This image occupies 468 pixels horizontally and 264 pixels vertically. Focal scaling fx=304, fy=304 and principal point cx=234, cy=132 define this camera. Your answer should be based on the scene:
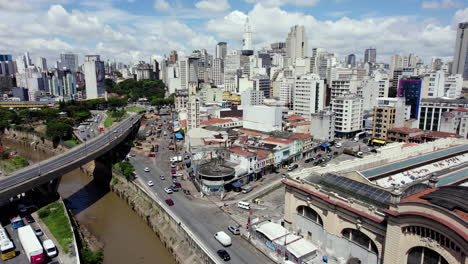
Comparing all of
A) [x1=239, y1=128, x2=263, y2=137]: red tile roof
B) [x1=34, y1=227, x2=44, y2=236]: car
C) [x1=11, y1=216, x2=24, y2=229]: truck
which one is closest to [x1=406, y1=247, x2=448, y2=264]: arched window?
[x1=34, y1=227, x2=44, y2=236]: car

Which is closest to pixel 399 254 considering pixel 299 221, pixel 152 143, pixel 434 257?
pixel 434 257

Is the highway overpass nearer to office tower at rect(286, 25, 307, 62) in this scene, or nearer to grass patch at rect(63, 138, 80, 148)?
grass patch at rect(63, 138, 80, 148)

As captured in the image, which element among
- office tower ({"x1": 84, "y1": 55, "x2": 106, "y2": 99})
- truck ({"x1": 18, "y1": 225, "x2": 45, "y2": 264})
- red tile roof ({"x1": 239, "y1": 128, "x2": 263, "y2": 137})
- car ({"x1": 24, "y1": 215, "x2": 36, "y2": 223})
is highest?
office tower ({"x1": 84, "y1": 55, "x2": 106, "y2": 99})

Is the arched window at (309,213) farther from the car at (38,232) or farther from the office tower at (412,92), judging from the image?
the office tower at (412,92)

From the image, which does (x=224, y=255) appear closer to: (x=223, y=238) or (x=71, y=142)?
(x=223, y=238)

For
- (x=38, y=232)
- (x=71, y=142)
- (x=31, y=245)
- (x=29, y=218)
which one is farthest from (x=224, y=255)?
Result: (x=71, y=142)

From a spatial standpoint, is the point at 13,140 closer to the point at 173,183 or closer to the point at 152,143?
the point at 152,143
